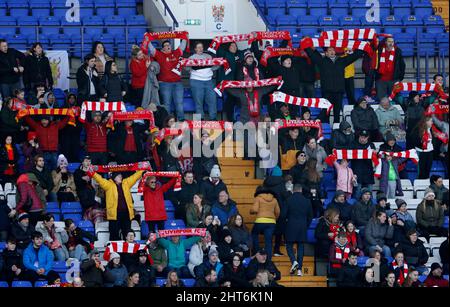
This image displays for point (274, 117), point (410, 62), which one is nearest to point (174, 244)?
point (274, 117)

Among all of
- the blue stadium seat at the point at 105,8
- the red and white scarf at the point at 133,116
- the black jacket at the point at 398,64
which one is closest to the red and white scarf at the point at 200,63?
the red and white scarf at the point at 133,116

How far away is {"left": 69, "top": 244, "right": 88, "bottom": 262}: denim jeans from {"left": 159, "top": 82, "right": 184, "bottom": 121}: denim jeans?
161 inches

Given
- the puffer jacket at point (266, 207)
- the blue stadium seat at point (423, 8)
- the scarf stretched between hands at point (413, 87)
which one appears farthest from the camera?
the blue stadium seat at point (423, 8)

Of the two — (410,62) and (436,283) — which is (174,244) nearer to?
(436,283)

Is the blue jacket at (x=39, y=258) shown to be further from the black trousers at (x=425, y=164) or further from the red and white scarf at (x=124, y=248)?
the black trousers at (x=425, y=164)

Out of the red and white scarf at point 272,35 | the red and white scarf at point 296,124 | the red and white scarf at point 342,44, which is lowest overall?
the red and white scarf at point 296,124

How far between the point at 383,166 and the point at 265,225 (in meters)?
2.65

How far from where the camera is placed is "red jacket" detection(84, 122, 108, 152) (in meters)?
28.6

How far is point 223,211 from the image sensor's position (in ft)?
90.2

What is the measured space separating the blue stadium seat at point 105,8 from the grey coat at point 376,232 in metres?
7.76

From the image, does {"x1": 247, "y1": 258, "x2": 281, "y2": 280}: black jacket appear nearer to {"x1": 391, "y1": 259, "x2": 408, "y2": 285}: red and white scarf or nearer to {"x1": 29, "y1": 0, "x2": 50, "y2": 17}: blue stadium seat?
{"x1": 391, "y1": 259, "x2": 408, "y2": 285}: red and white scarf

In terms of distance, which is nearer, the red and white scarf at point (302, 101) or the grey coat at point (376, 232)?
the grey coat at point (376, 232)

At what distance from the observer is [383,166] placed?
29.1m

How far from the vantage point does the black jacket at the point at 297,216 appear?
27328 millimetres
